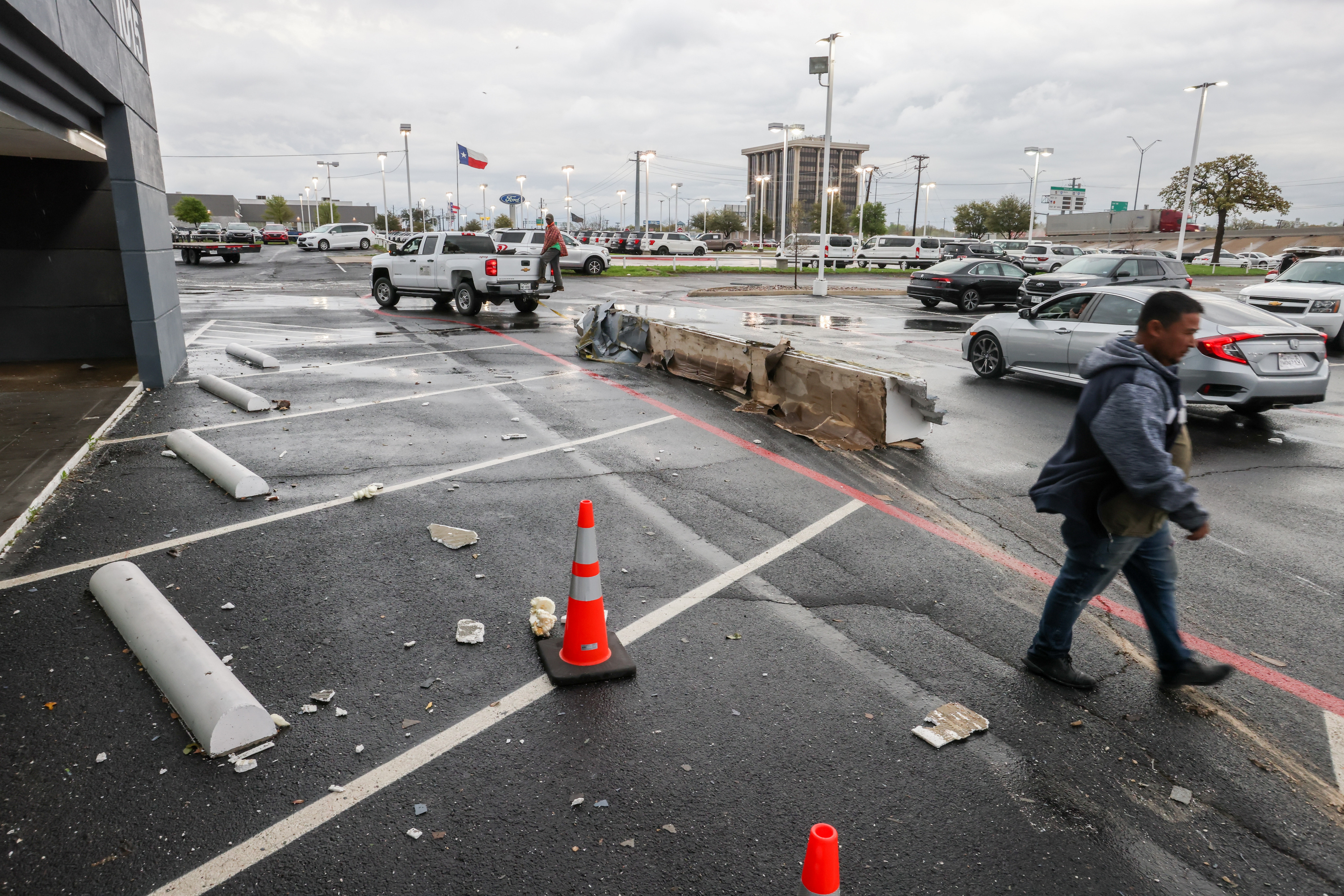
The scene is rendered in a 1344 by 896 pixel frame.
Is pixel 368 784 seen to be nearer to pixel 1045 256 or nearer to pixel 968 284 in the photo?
pixel 968 284

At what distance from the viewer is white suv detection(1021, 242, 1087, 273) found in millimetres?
40188

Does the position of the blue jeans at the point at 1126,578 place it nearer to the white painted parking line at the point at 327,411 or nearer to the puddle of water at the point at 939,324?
the white painted parking line at the point at 327,411

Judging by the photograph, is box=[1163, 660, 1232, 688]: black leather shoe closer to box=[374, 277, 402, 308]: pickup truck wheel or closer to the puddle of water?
the puddle of water

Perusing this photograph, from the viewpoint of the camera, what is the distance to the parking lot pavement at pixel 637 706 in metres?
2.88

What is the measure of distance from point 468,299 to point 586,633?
56.1 ft

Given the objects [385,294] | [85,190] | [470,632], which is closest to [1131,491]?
[470,632]

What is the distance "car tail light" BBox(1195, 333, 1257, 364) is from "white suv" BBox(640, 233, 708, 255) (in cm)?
4958

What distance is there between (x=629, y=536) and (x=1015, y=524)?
299cm

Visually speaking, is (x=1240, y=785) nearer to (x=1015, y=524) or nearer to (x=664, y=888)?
(x=664, y=888)

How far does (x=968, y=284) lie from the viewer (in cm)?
2470

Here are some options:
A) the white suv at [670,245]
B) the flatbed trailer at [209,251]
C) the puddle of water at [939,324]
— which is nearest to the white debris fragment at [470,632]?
the puddle of water at [939,324]

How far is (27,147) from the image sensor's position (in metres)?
10.0

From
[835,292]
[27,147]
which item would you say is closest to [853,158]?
[835,292]

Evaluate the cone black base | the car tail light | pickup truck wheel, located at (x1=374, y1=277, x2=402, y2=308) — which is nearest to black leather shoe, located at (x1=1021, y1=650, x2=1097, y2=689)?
the cone black base
